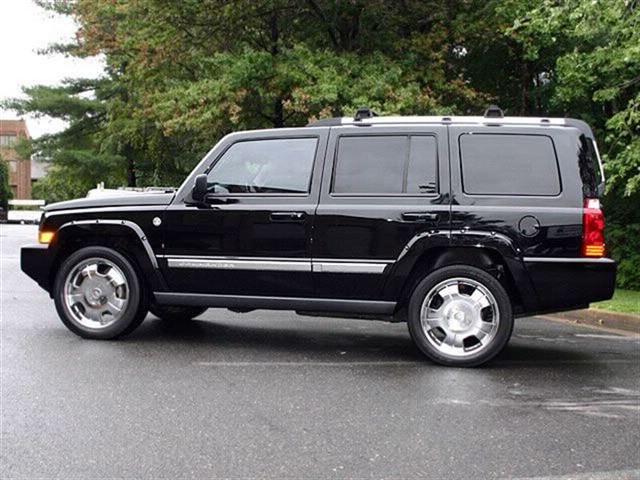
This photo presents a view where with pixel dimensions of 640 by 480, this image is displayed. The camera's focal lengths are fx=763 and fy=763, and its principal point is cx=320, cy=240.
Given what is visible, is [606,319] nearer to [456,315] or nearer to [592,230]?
[592,230]

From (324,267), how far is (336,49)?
12587 mm

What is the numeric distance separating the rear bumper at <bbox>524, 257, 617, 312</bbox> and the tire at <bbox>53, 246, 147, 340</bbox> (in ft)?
11.2

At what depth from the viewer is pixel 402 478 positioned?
12.2 feet

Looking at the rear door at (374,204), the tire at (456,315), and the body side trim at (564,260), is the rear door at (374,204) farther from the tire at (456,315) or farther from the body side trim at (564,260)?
the body side trim at (564,260)

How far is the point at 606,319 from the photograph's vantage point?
9.00 meters

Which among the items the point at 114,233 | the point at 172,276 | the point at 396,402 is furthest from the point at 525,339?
the point at 114,233

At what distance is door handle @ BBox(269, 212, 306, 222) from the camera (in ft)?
20.9

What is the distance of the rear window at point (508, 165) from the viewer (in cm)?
613

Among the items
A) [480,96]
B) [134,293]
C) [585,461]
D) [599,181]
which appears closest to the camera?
[585,461]

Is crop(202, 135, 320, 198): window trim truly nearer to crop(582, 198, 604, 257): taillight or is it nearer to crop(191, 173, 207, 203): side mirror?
crop(191, 173, 207, 203): side mirror

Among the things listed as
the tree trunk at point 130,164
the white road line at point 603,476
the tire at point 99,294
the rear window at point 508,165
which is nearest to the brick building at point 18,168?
the tree trunk at point 130,164

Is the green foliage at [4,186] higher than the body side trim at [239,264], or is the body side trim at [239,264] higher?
the green foliage at [4,186]

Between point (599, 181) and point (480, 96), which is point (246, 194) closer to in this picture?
point (599, 181)

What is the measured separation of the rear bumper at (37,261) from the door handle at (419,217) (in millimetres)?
3297
